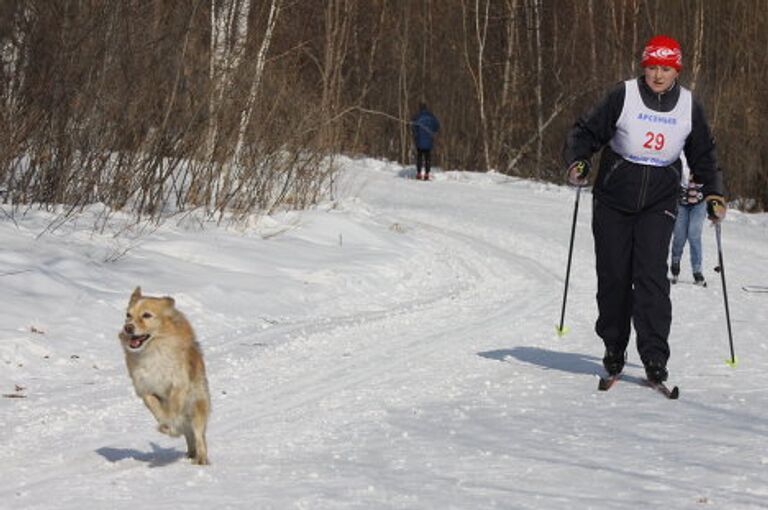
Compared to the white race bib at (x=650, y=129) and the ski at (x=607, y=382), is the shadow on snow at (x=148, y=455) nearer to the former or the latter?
the ski at (x=607, y=382)

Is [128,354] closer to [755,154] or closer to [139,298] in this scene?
[139,298]

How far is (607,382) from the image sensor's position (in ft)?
28.0

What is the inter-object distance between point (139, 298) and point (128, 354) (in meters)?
0.26

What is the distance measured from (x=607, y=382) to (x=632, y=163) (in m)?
1.38

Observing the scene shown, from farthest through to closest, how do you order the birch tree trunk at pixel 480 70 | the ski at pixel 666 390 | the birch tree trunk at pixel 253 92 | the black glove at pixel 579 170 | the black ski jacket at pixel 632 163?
1. the birch tree trunk at pixel 480 70
2. the birch tree trunk at pixel 253 92
3. the black glove at pixel 579 170
4. the black ski jacket at pixel 632 163
5. the ski at pixel 666 390

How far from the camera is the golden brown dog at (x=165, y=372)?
19.5ft

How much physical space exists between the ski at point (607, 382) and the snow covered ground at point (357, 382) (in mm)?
69

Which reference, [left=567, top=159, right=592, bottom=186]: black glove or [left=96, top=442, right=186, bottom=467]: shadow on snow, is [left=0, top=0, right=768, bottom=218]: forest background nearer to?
[left=567, top=159, right=592, bottom=186]: black glove

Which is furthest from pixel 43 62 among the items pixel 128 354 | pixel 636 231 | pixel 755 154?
pixel 755 154

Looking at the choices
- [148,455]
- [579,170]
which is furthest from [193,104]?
[148,455]

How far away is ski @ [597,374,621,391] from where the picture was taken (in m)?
8.50

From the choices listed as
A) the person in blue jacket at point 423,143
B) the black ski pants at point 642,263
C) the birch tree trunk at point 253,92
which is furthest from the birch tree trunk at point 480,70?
the black ski pants at point 642,263

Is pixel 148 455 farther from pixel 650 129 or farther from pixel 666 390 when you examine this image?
pixel 650 129

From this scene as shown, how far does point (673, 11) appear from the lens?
1302 inches
